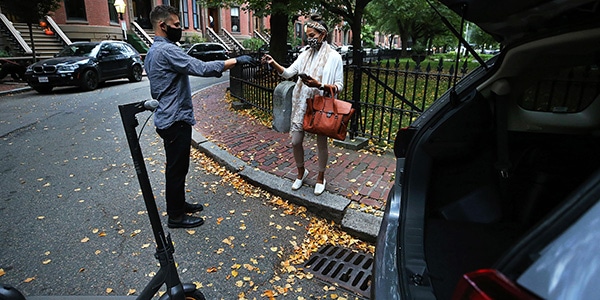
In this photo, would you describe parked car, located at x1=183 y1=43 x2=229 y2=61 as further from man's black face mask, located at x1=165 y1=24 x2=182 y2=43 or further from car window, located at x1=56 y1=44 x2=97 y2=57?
man's black face mask, located at x1=165 y1=24 x2=182 y2=43

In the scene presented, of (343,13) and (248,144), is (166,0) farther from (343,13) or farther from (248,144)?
(248,144)

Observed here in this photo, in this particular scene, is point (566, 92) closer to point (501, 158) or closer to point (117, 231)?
point (501, 158)

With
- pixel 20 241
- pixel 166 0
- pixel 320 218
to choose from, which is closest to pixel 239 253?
pixel 320 218

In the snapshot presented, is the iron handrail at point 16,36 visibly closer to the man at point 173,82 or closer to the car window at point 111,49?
the car window at point 111,49

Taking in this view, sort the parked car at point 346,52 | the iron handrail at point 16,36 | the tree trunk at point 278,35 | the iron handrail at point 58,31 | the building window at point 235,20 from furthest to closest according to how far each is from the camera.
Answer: the building window at point 235,20 → the iron handrail at point 58,31 → the iron handrail at point 16,36 → the tree trunk at point 278,35 → the parked car at point 346,52

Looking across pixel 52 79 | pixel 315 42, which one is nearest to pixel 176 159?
pixel 315 42

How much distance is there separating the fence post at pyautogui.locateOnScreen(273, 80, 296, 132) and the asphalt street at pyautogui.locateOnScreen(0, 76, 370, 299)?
150 cm

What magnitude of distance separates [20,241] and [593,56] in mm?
4649

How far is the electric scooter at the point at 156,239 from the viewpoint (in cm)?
193

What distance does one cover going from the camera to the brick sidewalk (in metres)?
4.21

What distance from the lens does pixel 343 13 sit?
1381cm

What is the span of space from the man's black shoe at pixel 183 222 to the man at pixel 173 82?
21cm

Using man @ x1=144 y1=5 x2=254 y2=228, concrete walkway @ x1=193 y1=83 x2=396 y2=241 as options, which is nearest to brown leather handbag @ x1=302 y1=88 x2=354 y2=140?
concrete walkway @ x1=193 y1=83 x2=396 y2=241

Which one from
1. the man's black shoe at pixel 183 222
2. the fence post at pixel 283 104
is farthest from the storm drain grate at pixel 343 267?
the fence post at pixel 283 104
